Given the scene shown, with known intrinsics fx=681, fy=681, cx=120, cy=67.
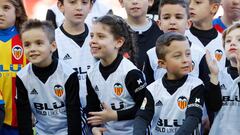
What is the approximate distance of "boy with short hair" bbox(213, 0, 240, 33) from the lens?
6012mm

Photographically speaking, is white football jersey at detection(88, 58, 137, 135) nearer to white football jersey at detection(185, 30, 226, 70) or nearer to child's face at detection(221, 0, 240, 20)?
white football jersey at detection(185, 30, 226, 70)

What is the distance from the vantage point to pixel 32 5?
9375mm

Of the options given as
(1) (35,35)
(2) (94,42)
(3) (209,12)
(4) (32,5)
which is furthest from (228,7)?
(4) (32,5)

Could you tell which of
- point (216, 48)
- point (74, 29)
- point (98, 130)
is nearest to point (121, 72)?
point (98, 130)

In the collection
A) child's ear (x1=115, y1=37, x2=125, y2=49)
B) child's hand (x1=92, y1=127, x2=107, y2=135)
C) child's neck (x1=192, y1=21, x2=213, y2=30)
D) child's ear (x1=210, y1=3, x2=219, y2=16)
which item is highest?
child's ear (x1=210, y1=3, x2=219, y2=16)

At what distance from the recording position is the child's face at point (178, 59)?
Answer: 16.2ft

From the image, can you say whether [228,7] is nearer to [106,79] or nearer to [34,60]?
[106,79]

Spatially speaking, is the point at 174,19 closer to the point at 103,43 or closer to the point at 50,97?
the point at 103,43

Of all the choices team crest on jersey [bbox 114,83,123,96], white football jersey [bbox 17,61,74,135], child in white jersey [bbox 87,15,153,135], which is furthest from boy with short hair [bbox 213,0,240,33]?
white football jersey [bbox 17,61,74,135]

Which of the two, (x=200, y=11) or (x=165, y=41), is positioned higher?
(x=200, y=11)

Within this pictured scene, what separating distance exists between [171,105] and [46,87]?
3.30 feet

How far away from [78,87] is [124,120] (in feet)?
1.45

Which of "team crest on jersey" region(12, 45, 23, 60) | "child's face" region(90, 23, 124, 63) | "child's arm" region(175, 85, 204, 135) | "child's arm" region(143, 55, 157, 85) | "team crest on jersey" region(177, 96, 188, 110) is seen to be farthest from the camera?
"team crest on jersey" region(12, 45, 23, 60)

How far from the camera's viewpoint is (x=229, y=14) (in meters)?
6.07
